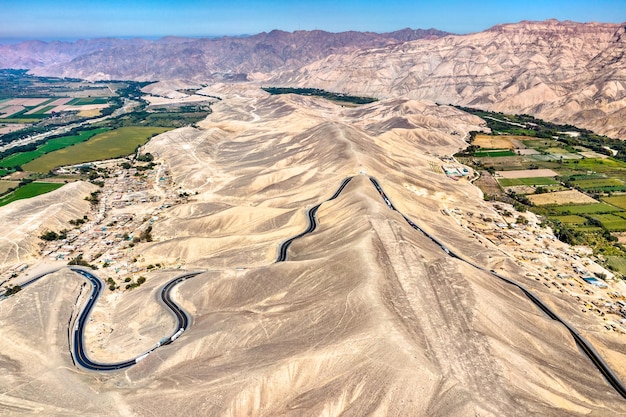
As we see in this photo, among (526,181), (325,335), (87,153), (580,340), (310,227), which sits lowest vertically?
(87,153)

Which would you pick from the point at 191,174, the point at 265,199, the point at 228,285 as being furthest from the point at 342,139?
the point at 228,285

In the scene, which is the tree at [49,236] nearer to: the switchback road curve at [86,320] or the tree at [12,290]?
the switchback road curve at [86,320]

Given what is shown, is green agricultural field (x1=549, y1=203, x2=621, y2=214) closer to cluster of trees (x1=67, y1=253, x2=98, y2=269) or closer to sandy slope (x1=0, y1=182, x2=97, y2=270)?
cluster of trees (x1=67, y1=253, x2=98, y2=269)

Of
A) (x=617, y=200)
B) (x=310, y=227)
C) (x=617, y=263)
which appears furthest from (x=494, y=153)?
(x=310, y=227)

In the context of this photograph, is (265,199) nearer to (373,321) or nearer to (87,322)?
(87,322)

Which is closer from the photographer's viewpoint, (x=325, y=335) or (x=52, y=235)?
(x=325, y=335)

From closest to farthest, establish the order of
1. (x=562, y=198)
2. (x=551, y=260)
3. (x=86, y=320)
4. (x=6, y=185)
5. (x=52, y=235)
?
(x=86, y=320), (x=551, y=260), (x=52, y=235), (x=562, y=198), (x=6, y=185)

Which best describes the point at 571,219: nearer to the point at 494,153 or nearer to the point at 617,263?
the point at 617,263
